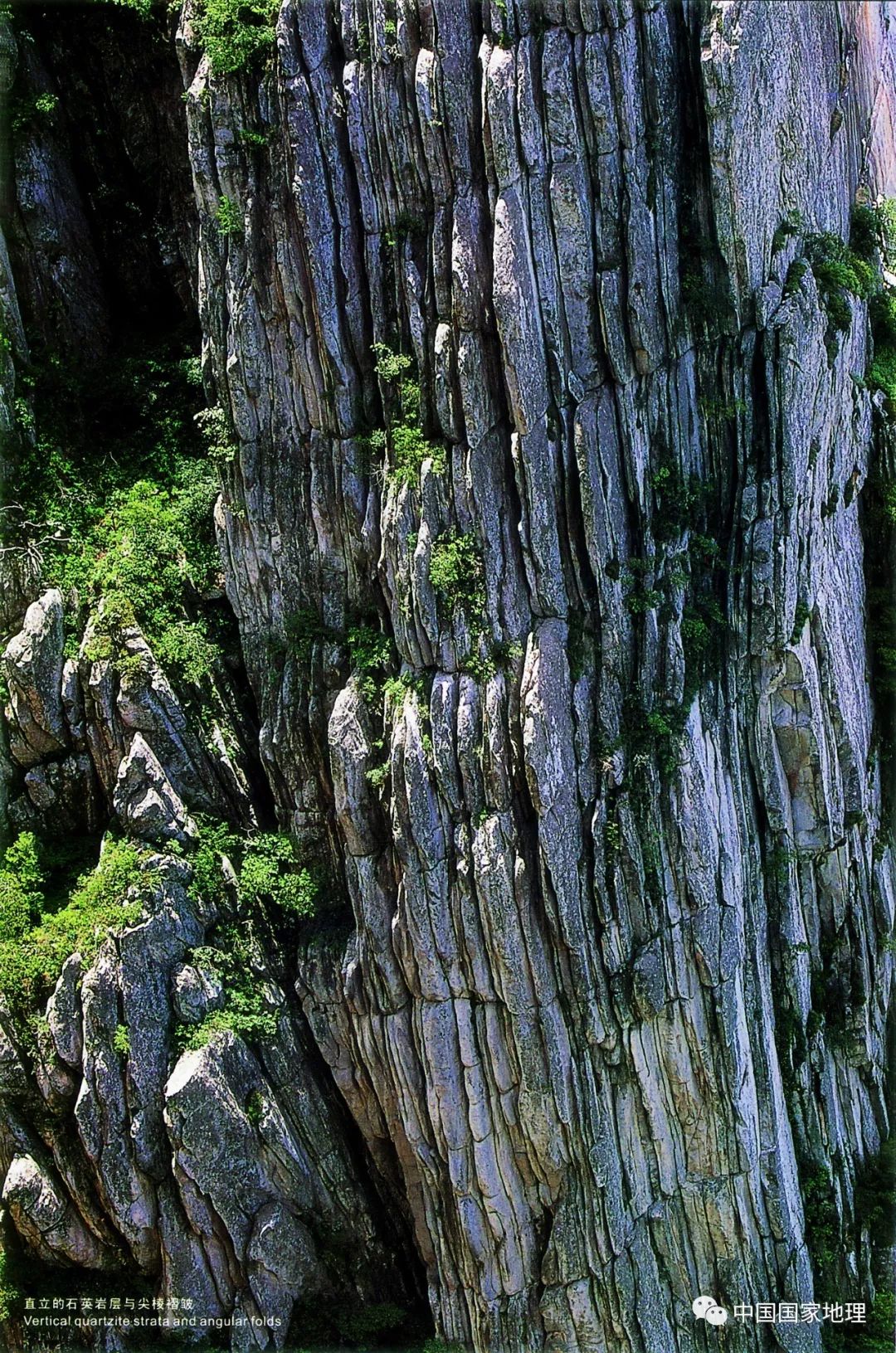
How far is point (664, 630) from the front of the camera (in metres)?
14.6

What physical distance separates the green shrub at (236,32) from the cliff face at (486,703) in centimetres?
24

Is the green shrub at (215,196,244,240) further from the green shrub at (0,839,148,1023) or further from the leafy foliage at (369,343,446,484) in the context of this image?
the green shrub at (0,839,148,1023)

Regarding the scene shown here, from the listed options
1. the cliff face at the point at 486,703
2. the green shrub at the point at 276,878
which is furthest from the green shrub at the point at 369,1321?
the green shrub at the point at 276,878

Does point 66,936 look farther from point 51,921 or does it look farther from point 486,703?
point 486,703

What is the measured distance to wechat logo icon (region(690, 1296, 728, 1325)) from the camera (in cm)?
1512

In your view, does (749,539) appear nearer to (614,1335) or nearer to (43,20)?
(614,1335)

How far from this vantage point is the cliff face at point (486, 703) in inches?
555

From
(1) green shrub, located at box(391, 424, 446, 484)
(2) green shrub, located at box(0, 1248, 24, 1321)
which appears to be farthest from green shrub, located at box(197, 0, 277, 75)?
(2) green shrub, located at box(0, 1248, 24, 1321)

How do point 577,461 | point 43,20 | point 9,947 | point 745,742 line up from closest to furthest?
point 577,461, point 9,947, point 745,742, point 43,20

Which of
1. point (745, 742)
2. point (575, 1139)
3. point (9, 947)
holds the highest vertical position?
point (745, 742)

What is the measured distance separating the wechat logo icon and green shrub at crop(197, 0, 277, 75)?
1749 centimetres

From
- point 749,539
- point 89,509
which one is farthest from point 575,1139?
point 89,509

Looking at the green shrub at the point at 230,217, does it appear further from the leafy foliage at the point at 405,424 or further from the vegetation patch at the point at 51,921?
the vegetation patch at the point at 51,921

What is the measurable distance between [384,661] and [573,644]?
2542 millimetres
